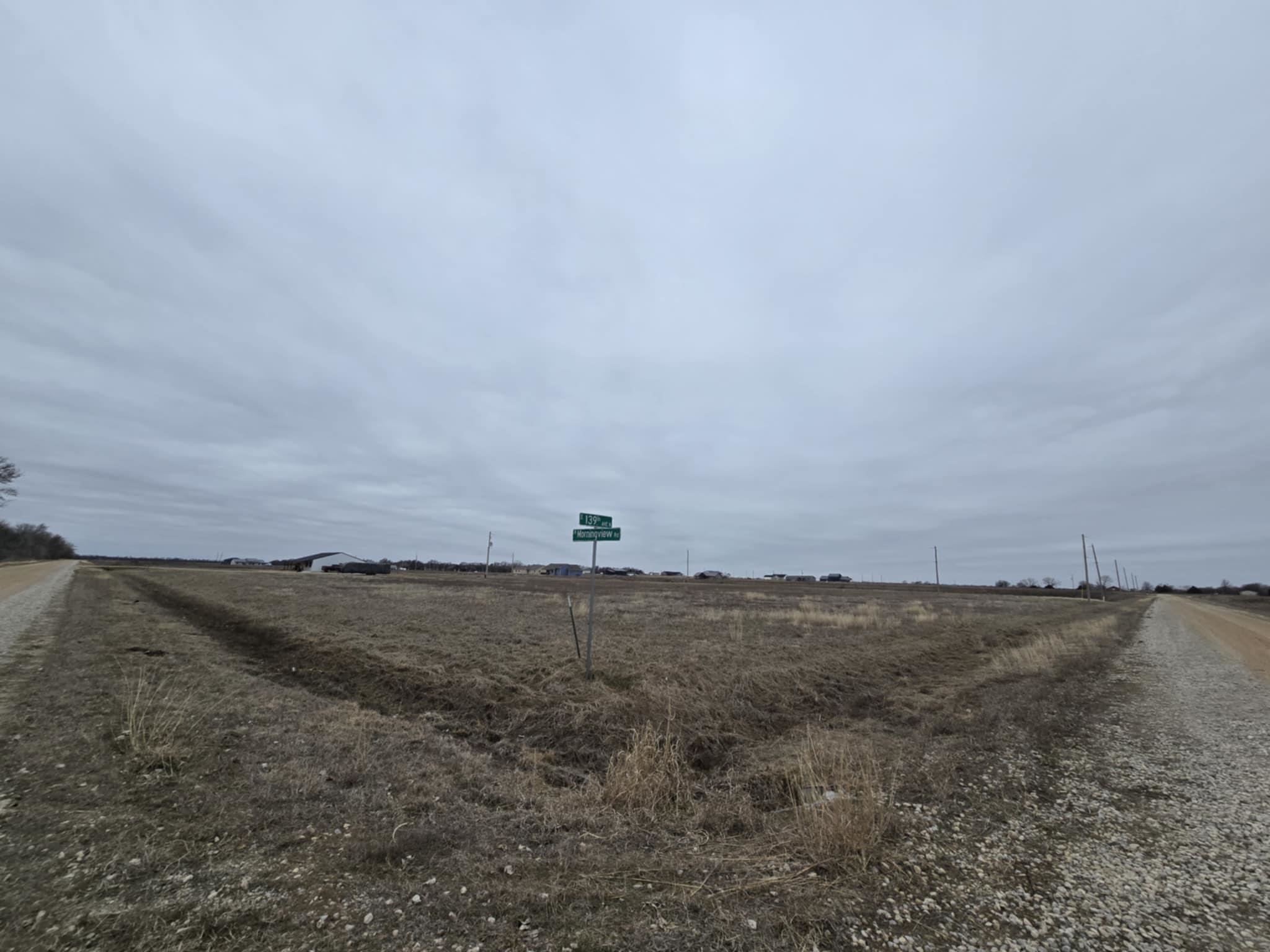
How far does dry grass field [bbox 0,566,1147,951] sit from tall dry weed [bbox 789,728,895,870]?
0.03 metres

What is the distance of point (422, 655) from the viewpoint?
13.9 meters

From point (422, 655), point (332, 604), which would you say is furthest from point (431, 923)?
point (332, 604)

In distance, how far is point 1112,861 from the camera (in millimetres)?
5000

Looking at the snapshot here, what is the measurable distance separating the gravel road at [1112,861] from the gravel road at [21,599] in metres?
16.5

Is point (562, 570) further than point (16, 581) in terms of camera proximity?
Yes

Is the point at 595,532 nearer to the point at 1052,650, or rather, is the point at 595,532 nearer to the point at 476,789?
the point at 476,789

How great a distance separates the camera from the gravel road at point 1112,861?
3.98 meters

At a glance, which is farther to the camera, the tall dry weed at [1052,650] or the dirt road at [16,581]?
the dirt road at [16,581]

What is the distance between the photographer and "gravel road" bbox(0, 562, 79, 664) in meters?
15.2

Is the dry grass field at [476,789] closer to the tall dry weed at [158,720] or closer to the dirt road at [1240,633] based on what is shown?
the tall dry weed at [158,720]

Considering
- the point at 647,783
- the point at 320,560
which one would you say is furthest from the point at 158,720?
the point at 320,560

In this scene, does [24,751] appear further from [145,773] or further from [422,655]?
[422,655]

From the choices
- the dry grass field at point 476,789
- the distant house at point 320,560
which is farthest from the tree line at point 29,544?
the dry grass field at point 476,789

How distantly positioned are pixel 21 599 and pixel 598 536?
28.8 m
